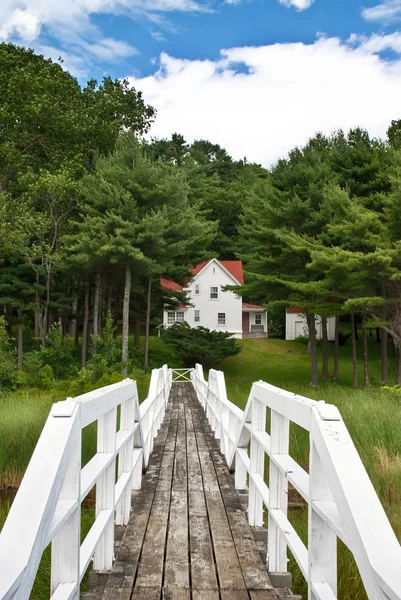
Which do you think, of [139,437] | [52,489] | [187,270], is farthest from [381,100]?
[52,489]

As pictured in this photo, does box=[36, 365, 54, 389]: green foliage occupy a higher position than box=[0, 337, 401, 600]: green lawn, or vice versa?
box=[0, 337, 401, 600]: green lawn

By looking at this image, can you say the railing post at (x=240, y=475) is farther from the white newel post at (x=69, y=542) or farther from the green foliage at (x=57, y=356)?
the green foliage at (x=57, y=356)

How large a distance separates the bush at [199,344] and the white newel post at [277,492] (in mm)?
29185

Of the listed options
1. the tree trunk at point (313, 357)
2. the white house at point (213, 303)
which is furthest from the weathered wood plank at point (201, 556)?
the white house at point (213, 303)

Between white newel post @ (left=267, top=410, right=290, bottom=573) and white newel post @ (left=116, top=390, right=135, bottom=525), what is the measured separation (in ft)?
4.40

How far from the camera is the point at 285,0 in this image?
2036 cm

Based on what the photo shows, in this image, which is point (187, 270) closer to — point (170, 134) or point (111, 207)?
point (111, 207)

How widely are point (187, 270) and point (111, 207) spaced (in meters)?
8.92

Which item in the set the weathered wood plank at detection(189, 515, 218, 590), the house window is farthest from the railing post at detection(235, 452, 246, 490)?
the house window

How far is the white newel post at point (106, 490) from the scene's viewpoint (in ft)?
10.6

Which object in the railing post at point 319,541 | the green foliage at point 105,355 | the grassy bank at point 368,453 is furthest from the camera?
the green foliage at point 105,355

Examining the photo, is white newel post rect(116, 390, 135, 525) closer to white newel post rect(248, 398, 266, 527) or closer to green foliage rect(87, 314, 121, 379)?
white newel post rect(248, 398, 266, 527)

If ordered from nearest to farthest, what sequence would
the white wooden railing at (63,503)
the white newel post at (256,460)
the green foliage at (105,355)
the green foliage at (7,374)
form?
the white wooden railing at (63,503), the white newel post at (256,460), the green foliage at (7,374), the green foliage at (105,355)

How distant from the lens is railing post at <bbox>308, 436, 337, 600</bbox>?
7.47 feet
